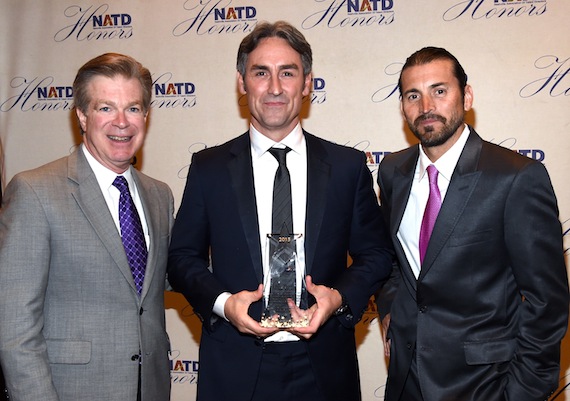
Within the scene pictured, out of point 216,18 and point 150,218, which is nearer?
point 150,218

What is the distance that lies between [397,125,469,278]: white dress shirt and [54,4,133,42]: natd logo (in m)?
2.61

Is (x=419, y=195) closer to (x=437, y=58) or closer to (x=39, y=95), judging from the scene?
(x=437, y=58)

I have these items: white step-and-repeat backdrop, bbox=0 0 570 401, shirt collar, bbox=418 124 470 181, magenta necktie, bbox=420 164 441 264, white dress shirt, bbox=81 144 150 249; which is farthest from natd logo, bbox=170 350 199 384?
shirt collar, bbox=418 124 470 181

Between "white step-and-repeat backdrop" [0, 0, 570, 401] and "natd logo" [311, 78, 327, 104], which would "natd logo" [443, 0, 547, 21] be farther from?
"natd logo" [311, 78, 327, 104]

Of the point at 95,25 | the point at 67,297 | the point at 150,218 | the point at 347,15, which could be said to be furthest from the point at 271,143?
the point at 95,25

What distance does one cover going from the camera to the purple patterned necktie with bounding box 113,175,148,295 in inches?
91.1

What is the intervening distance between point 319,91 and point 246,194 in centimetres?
177

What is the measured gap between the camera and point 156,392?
2.38 metres

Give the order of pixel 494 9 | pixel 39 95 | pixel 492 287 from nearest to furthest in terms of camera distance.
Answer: pixel 492 287 → pixel 494 9 → pixel 39 95

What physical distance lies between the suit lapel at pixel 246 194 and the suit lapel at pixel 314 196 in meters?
0.20

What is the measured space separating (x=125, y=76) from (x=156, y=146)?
189 cm

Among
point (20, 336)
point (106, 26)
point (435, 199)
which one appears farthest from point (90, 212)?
point (106, 26)

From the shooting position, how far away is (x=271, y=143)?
2498mm

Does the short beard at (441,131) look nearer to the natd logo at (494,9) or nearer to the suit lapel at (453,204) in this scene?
the suit lapel at (453,204)
